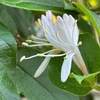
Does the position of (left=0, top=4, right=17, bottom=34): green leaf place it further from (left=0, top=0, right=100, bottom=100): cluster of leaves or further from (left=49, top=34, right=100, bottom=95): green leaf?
(left=49, top=34, right=100, bottom=95): green leaf

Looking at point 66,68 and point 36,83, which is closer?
point 66,68

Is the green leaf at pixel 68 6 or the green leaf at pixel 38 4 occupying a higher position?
the green leaf at pixel 68 6

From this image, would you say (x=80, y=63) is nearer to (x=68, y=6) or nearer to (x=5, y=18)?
(x=68, y=6)

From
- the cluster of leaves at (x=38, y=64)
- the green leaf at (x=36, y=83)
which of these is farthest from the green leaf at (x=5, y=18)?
the green leaf at (x=36, y=83)

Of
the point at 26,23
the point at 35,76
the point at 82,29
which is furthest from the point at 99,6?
the point at 26,23

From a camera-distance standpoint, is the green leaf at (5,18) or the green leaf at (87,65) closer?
the green leaf at (87,65)

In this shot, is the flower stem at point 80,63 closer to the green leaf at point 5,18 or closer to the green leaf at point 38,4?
the green leaf at point 38,4

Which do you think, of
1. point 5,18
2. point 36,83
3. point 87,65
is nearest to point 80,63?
point 87,65
